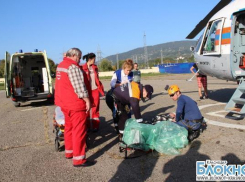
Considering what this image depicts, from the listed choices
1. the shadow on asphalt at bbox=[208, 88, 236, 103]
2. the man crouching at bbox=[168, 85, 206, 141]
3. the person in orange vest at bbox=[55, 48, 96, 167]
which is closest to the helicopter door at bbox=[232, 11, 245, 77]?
the shadow on asphalt at bbox=[208, 88, 236, 103]

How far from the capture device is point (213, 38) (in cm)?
838

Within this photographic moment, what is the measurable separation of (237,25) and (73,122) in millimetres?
6166

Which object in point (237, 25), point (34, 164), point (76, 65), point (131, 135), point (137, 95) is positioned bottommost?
point (34, 164)

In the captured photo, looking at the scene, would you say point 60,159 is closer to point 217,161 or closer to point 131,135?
point 131,135

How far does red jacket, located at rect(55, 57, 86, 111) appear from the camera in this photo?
13.8 feet

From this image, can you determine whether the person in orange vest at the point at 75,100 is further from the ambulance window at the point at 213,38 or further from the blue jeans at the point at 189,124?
the ambulance window at the point at 213,38

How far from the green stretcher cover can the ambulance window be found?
406 cm

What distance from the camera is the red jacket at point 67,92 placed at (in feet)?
13.8

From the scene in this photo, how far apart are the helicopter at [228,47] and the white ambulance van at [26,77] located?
679 cm

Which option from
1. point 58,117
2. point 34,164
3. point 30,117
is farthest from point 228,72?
point 30,117

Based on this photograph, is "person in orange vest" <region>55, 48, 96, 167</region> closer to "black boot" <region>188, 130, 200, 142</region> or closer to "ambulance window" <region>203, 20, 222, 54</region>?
"black boot" <region>188, 130, 200, 142</region>

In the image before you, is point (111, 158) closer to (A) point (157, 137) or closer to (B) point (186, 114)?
(A) point (157, 137)

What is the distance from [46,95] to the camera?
471 inches

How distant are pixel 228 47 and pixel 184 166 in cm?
474
